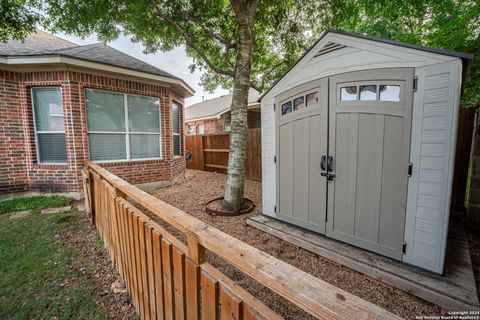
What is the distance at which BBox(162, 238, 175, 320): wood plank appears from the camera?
1.33m

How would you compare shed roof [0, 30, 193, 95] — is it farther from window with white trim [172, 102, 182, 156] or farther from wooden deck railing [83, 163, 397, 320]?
wooden deck railing [83, 163, 397, 320]

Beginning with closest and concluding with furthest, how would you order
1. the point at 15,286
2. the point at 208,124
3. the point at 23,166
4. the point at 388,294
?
the point at 388,294 → the point at 15,286 → the point at 23,166 → the point at 208,124

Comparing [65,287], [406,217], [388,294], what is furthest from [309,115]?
[65,287]

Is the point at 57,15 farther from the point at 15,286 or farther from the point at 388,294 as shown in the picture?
the point at 388,294

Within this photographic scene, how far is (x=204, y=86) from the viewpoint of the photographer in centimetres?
828

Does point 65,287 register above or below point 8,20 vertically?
below

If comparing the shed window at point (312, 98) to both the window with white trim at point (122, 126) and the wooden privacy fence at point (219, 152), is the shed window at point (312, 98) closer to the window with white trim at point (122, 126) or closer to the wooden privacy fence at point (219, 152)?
the wooden privacy fence at point (219, 152)

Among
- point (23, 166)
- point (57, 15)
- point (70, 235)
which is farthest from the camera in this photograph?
point (23, 166)

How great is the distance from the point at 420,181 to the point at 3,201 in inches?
335

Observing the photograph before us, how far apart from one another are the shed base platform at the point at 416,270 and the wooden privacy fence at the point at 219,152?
4.72 m

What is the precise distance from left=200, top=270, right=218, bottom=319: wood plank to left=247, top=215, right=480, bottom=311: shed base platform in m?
2.15

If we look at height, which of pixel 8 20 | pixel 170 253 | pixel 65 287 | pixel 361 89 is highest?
pixel 8 20

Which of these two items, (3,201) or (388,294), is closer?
(388,294)

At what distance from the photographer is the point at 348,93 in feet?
9.08
